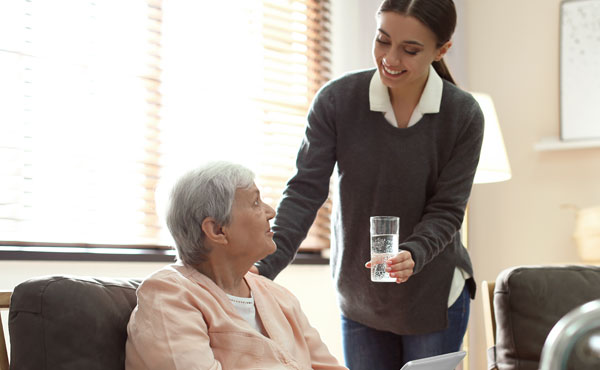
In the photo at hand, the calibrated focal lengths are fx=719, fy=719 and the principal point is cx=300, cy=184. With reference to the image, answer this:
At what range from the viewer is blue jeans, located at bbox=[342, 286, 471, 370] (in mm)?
1914

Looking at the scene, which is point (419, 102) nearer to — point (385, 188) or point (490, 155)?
point (385, 188)

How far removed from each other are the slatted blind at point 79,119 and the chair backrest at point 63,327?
1111 mm

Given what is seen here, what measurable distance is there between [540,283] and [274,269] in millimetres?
801

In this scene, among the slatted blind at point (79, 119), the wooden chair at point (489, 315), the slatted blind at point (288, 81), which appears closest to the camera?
the wooden chair at point (489, 315)

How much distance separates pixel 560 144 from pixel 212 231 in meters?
2.85

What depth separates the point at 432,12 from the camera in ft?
5.86

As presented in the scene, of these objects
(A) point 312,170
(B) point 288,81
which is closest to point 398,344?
(A) point 312,170

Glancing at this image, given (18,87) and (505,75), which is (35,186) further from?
(505,75)

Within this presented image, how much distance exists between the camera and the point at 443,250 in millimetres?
1941

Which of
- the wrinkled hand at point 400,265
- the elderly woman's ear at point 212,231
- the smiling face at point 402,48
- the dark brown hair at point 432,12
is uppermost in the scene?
the dark brown hair at point 432,12

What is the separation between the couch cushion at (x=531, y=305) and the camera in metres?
2.03

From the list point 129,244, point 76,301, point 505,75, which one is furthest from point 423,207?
point 505,75

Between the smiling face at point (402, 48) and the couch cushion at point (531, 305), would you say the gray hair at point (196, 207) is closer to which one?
the smiling face at point (402, 48)

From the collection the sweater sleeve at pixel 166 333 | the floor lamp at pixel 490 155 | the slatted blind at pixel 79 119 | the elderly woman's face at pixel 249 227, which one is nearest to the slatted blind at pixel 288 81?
the slatted blind at pixel 79 119
